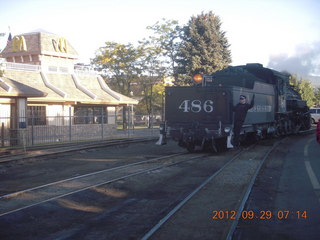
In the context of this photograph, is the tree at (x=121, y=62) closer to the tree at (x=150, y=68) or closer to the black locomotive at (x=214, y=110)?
the tree at (x=150, y=68)

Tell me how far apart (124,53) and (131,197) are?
35.0m

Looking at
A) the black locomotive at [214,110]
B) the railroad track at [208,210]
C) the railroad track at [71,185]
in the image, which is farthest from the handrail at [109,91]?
the railroad track at [208,210]

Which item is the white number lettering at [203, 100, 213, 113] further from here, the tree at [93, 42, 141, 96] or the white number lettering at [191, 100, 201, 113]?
the tree at [93, 42, 141, 96]

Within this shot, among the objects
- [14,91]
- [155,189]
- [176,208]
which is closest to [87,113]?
[14,91]

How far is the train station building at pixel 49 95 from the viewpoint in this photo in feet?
65.3

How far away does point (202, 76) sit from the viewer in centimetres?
1405

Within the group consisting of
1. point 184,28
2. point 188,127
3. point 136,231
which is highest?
point 184,28

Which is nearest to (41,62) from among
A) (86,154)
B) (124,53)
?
(124,53)

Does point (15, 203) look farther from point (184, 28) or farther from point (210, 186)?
point (184, 28)

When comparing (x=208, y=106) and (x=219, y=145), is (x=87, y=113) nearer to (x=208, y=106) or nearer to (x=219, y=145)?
(x=219, y=145)
